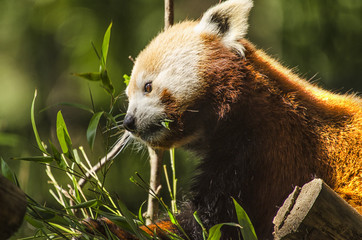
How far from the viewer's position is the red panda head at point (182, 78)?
1.56m

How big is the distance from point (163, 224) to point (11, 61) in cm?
289

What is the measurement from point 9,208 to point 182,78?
0.84 m

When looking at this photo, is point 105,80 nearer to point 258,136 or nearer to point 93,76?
point 93,76

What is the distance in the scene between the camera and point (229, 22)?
1.63 metres

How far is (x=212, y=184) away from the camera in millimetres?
1492

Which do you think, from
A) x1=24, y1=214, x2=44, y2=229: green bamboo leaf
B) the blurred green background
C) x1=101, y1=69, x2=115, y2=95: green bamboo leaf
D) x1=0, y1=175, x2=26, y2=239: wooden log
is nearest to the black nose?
x1=101, y1=69, x2=115, y2=95: green bamboo leaf

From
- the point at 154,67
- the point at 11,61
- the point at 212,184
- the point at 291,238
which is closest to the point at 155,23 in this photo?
the point at 11,61

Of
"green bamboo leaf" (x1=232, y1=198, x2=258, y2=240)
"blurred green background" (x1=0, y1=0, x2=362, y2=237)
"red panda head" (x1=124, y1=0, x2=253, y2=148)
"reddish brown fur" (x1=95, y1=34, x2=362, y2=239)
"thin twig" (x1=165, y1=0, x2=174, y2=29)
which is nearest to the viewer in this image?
"green bamboo leaf" (x1=232, y1=198, x2=258, y2=240)

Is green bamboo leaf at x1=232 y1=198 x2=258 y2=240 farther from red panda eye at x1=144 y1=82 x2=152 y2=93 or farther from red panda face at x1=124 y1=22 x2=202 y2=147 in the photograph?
red panda eye at x1=144 y1=82 x2=152 y2=93

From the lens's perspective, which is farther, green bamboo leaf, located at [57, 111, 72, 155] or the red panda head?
the red panda head

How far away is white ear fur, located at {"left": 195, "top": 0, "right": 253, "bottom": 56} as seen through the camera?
1603mm

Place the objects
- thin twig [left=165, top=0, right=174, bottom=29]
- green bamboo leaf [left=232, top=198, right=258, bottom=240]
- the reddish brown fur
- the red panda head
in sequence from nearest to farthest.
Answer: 1. green bamboo leaf [left=232, top=198, right=258, bottom=240]
2. the reddish brown fur
3. the red panda head
4. thin twig [left=165, top=0, right=174, bottom=29]

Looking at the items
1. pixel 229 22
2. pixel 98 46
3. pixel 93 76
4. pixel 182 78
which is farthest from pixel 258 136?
pixel 98 46

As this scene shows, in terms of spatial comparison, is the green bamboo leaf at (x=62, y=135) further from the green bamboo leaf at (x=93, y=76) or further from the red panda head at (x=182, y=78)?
the red panda head at (x=182, y=78)
